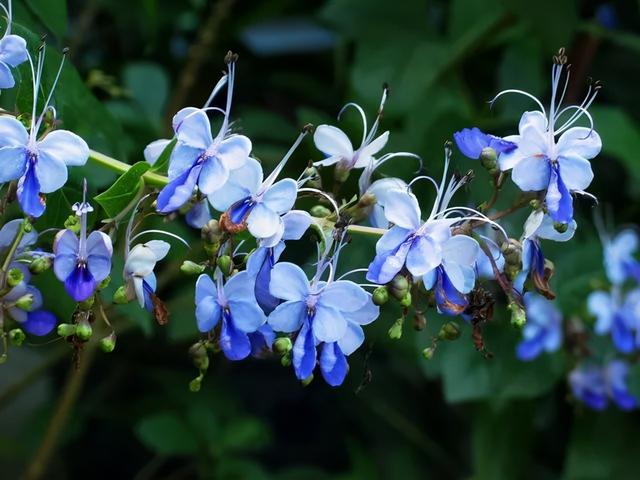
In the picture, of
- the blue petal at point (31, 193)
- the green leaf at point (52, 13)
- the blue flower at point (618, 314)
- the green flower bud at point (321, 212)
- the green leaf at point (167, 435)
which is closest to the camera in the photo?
the blue petal at point (31, 193)

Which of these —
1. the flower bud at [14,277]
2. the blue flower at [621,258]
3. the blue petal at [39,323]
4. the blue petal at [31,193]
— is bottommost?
the blue flower at [621,258]

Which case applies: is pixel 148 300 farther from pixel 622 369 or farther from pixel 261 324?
pixel 622 369

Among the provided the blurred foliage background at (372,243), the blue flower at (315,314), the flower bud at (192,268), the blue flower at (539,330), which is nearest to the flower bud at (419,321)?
the blue flower at (315,314)

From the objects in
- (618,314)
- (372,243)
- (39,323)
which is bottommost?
(618,314)

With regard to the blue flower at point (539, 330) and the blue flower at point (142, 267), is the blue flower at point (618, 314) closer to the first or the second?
the blue flower at point (539, 330)

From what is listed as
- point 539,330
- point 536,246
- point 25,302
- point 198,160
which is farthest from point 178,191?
point 539,330

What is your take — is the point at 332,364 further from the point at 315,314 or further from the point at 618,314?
the point at 618,314

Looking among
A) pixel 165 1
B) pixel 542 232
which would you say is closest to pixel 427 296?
pixel 542 232
